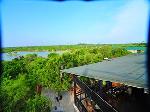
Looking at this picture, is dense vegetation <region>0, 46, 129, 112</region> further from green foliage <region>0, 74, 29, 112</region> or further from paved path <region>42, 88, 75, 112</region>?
paved path <region>42, 88, 75, 112</region>

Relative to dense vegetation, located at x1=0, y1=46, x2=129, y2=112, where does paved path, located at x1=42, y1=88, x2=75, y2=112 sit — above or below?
below

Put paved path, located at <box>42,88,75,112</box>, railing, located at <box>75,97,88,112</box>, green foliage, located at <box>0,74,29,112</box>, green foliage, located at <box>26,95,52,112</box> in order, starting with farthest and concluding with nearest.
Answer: paved path, located at <box>42,88,75,112</box>, green foliage, located at <box>26,95,52,112</box>, green foliage, located at <box>0,74,29,112</box>, railing, located at <box>75,97,88,112</box>

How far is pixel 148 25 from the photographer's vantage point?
4.53 feet

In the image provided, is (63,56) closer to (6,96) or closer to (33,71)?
(33,71)

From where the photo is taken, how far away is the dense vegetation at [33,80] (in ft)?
41.7

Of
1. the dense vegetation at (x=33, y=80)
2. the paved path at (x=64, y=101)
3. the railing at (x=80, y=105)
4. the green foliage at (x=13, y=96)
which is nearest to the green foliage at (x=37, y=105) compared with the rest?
the dense vegetation at (x=33, y=80)

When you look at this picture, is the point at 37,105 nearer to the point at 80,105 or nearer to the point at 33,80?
the point at 33,80

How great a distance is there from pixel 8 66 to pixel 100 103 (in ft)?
54.0

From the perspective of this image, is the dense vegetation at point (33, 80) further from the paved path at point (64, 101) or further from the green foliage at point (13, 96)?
the paved path at point (64, 101)

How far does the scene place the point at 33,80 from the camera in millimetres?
18594

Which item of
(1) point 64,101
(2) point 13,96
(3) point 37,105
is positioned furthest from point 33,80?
(2) point 13,96

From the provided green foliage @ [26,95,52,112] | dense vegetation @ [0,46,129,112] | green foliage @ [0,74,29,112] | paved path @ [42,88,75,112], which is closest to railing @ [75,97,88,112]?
dense vegetation @ [0,46,129,112]

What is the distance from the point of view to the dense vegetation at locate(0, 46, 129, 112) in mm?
12711

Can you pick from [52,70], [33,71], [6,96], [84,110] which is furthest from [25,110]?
[33,71]
